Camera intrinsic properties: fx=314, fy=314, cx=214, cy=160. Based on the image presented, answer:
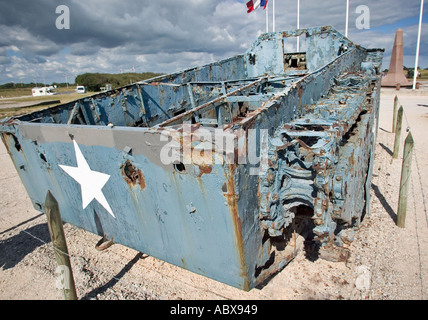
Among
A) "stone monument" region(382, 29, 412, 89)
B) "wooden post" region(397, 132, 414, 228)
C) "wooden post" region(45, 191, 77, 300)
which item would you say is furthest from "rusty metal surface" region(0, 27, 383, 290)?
"stone monument" region(382, 29, 412, 89)

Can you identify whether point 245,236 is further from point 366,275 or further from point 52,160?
point 52,160

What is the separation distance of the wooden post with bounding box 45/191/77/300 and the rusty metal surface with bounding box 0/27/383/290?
15.6 inches

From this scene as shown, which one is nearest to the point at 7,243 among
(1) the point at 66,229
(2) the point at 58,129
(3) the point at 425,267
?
(1) the point at 66,229

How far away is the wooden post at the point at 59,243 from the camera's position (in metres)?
2.56

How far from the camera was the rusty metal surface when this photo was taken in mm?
2111

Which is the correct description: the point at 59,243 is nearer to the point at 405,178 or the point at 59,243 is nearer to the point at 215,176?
the point at 215,176

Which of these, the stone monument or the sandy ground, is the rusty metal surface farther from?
the stone monument

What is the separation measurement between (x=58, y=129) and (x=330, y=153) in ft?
7.40

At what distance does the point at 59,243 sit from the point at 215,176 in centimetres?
162

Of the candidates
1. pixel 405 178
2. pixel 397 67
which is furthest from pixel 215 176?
pixel 397 67

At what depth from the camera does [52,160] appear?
9.96 feet

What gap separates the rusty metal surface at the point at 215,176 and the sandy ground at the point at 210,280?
0.43 metres

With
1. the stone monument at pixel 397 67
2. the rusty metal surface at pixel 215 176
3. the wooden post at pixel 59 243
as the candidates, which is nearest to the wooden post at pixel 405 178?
the rusty metal surface at pixel 215 176

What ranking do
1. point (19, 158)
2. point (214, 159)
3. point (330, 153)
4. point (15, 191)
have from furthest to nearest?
point (15, 191), point (19, 158), point (330, 153), point (214, 159)
